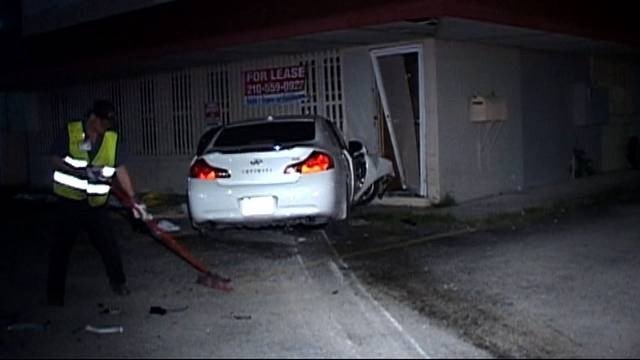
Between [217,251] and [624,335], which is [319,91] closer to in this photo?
[217,251]

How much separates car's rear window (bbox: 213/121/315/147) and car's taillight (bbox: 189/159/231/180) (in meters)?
0.48

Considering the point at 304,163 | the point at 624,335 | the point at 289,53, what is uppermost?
the point at 289,53

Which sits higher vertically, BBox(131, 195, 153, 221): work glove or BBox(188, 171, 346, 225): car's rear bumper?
BBox(131, 195, 153, 221): work glove

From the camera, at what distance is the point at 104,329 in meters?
7.65

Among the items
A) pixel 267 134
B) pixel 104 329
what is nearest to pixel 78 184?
pixel 104 329

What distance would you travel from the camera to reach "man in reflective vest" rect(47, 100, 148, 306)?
8539 millimetres

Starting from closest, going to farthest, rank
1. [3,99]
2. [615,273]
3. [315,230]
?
[615,273], [315,230], [3,99]

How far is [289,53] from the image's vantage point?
1672cm

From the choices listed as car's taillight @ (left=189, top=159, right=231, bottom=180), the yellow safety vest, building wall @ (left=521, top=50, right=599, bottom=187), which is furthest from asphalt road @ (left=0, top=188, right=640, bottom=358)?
building wall @ (left=521, top=50, right=599, bottom=187)

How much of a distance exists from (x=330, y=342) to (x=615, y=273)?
3.95 m

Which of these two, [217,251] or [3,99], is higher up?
[3,99]

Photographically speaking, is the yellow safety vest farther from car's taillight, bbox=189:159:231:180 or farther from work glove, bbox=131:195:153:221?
car's taillight, bbox=189:159:231:180

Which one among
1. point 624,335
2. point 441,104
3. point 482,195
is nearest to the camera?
point 624,335

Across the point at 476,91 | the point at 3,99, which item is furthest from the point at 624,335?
the point at 3,99
